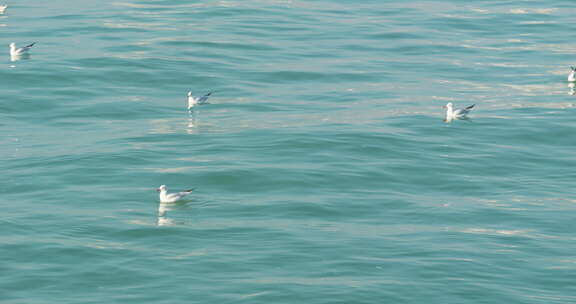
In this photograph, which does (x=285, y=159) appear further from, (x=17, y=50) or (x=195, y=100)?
(x=17, y=50)

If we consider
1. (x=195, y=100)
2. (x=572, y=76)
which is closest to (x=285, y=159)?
(x=195, y=100)

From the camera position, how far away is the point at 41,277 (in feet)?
90.9

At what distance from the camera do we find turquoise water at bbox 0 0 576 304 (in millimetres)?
27906

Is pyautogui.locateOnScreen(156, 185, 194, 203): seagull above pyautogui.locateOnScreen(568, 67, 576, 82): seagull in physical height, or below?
below

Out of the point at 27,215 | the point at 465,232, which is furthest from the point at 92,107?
the point at 465,232

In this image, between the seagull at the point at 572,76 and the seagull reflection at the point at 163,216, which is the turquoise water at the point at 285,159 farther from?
the seagull at the point at 572,76

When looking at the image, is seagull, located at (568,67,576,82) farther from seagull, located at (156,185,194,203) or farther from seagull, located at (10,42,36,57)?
seagull, located at (10,42,36,57)

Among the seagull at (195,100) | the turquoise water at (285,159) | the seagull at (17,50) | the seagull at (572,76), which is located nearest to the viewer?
the turquoise water at (285,159)

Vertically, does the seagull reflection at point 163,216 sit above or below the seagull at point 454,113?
below

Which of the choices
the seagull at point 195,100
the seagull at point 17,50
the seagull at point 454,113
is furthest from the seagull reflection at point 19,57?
the seagull at point 454,113

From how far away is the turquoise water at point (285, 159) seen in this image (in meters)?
27.9

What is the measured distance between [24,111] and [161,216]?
13663mm

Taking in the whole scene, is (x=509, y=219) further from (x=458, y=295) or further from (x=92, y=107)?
(x=92, y=107)

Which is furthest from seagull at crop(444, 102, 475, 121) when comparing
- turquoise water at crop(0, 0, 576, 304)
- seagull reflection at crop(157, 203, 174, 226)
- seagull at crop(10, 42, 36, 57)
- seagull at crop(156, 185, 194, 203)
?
seagull at crop(10, 42, 36, 57)
